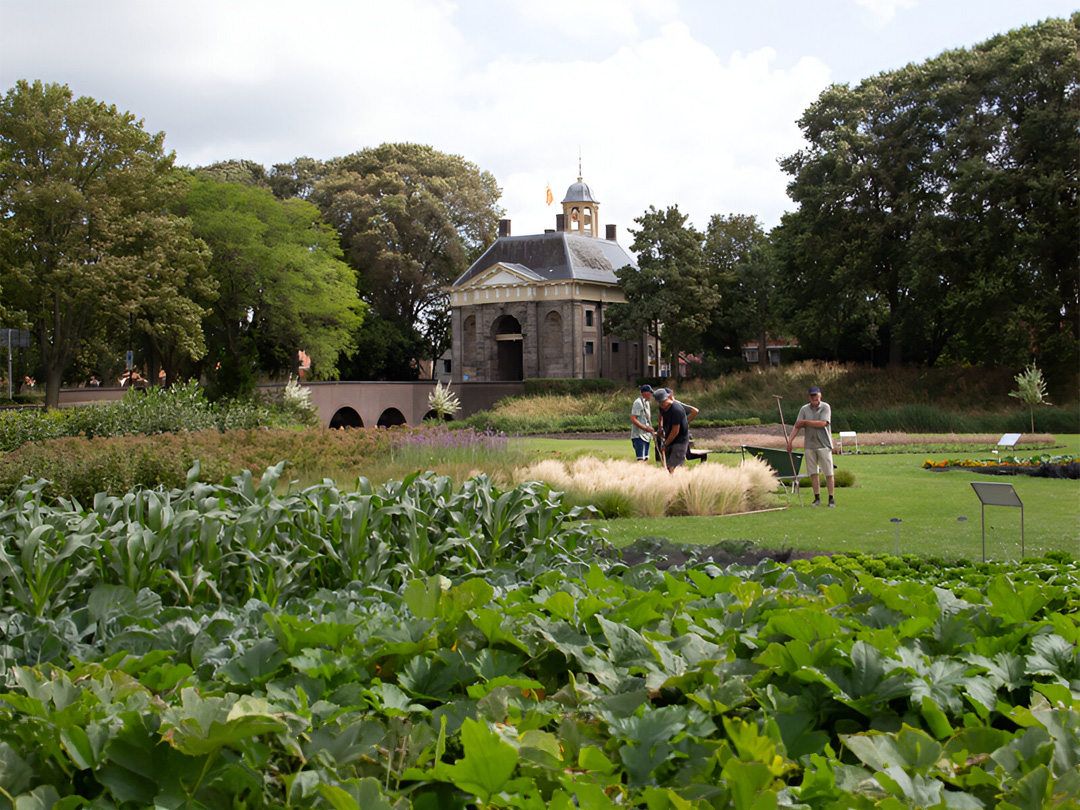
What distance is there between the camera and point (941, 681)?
2.03m

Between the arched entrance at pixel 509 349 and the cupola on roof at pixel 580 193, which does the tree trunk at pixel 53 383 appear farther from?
the cupola on roof at pixel 580 193

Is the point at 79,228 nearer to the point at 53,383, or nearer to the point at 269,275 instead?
the point at 53,383

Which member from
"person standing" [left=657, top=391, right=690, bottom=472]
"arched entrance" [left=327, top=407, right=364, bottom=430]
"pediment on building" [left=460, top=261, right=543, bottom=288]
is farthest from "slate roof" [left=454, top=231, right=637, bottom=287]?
"person standing" [left=657, top=391, right=690, bottom=472]

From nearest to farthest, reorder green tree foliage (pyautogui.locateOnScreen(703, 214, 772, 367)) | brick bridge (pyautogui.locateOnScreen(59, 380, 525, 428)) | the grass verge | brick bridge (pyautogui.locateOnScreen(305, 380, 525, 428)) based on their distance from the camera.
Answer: the grass verge, brick bridge (pyautogui.locateOnScreen(59, 380, 525, 428)), brick bridge (pyautogui.locateOnScreen(305, 380, 525, 428)), green tree foliage (pyautogui.locateOnScreen(703, 214, 772, 367))

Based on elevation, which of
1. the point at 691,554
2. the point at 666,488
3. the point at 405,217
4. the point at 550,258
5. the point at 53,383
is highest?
the point at 405,217

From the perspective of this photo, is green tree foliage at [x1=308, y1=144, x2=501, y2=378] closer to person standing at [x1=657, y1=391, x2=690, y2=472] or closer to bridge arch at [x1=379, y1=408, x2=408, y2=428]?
bridge arch at [x1=379, y1=408, x2=408, y2=428]

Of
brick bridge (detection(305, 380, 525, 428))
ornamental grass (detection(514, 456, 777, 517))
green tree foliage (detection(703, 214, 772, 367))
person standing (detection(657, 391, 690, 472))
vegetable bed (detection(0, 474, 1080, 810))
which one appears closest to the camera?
vegetable bed (detection(0, 474, 1080, 810))

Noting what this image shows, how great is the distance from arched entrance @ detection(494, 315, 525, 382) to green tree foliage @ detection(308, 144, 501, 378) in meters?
4.74

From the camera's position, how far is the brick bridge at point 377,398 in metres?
36.1

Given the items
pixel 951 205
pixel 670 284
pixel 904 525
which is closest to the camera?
pixel 904 525

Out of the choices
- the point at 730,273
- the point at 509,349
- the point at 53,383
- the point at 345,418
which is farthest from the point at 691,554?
the point at 509,349

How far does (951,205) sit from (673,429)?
77.6 ft

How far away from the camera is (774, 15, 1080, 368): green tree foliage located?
2892cm

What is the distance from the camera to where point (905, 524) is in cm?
890
